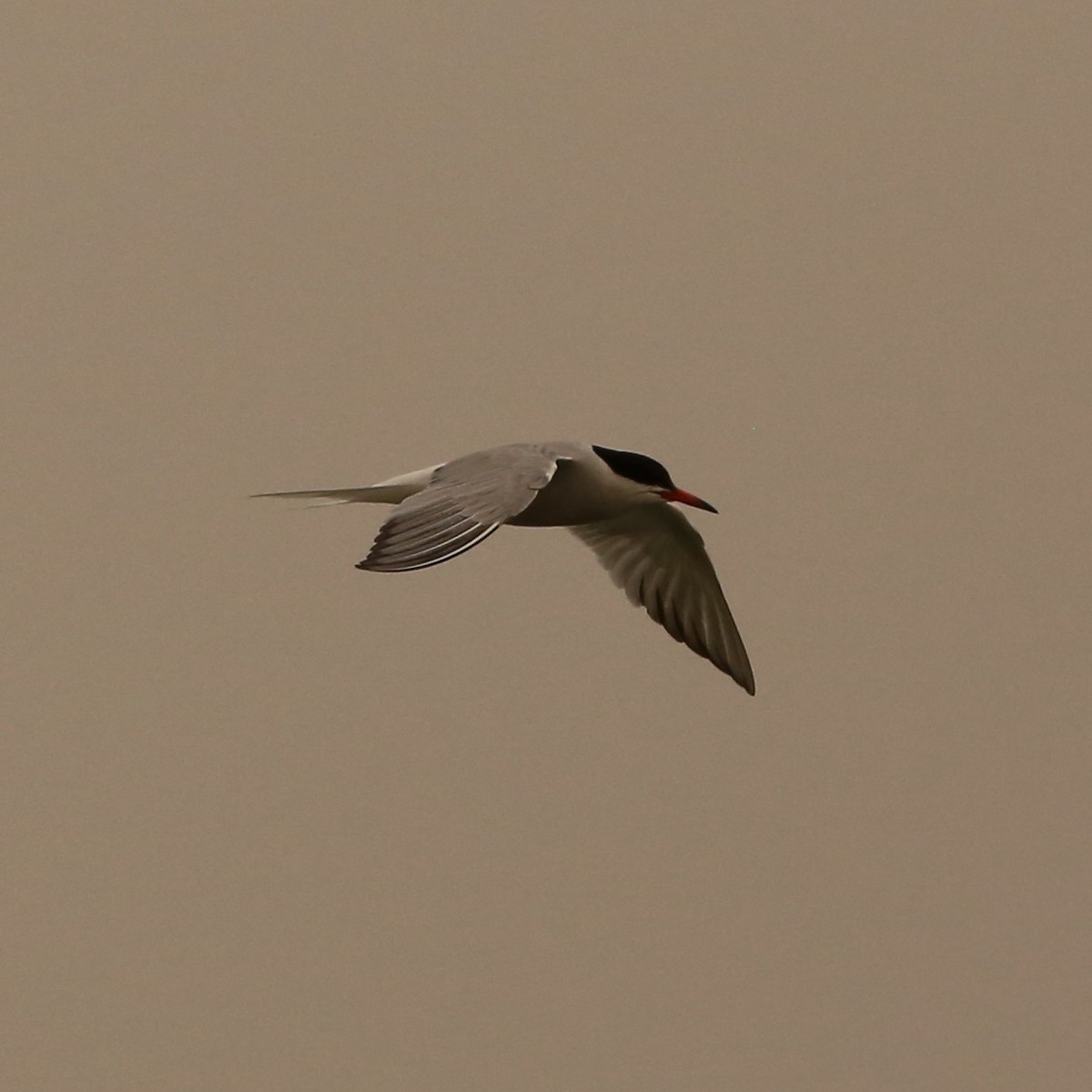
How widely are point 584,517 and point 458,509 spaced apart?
97 cm

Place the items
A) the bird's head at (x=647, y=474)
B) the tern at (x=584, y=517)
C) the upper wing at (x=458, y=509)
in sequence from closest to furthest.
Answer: the upper wing at (x=458, y=509)
the tern at (x=584, y=517)
the bird's head at (x=647, y=474)

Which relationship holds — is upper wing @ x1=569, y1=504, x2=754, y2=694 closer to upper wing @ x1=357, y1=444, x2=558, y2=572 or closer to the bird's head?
the bird's head

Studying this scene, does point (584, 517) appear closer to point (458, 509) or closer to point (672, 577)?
point (672, 577)

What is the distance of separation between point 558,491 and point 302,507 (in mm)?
832

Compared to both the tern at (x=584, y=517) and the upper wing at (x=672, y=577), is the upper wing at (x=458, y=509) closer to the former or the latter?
the tern at (x=584, y=517)

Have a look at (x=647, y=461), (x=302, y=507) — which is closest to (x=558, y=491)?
(x=647, y=461)

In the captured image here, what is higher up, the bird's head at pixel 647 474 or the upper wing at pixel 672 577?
the bird's head at pixel 647 474

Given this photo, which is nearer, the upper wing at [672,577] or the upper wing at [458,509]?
the upper wing at [458,509]

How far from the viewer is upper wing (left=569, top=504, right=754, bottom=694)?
540 centimetres

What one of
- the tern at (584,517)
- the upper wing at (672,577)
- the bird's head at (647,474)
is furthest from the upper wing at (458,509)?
the upper wing at (672,577)

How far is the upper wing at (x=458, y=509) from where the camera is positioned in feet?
12.1

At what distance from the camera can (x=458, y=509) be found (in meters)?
3.99

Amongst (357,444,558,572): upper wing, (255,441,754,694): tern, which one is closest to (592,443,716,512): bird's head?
(255,441,754,694): tern

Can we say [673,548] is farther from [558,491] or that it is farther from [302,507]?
[302,507]
